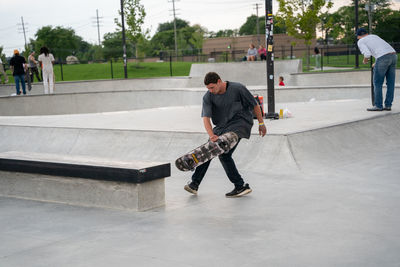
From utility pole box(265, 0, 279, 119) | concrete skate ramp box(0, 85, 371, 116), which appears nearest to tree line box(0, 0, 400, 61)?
concrete skate ramp box(0, 85, 371, 116)

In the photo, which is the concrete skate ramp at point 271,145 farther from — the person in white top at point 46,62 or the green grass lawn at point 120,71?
the green grass lawn at point 120,71

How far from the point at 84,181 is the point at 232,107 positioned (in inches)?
78.8

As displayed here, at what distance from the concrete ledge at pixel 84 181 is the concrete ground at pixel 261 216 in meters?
0.16

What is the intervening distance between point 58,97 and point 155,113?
327 inches

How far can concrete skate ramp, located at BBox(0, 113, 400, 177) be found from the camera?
25.5 feet

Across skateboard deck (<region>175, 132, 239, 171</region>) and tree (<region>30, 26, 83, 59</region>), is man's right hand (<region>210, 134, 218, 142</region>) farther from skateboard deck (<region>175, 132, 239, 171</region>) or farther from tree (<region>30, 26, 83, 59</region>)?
tree (<region>30, 26, 83, 59</region>)

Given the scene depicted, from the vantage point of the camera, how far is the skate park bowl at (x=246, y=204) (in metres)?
4.13

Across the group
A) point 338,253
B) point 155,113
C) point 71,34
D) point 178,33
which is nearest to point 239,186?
point 338,253

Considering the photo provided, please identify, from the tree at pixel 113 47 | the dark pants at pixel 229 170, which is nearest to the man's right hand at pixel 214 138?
the dark pants at pixel 229 170

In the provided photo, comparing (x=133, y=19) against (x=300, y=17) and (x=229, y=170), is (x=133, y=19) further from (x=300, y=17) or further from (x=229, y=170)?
(x=229, y=170)

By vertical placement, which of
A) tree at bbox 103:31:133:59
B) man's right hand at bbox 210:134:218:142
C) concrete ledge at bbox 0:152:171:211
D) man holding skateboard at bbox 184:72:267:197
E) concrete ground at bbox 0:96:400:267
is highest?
tree at bbox 103:31:133:59

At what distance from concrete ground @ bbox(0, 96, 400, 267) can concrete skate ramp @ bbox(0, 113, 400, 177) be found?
0.02 m

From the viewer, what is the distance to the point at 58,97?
797 inches

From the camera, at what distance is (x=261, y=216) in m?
5.24
